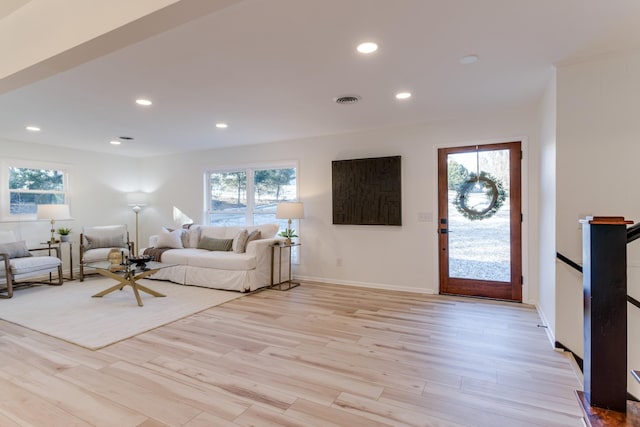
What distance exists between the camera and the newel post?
1516mm

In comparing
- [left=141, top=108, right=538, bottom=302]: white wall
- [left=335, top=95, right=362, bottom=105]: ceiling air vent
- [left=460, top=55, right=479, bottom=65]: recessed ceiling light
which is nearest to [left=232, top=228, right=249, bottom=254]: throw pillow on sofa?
[left=141, top=108, right=538, bottom=302]: white wall

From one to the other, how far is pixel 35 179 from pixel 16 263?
6.45 feet

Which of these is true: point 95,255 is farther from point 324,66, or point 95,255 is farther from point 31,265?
point 324,66

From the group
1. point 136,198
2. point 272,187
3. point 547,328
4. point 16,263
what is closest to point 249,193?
point 272,187

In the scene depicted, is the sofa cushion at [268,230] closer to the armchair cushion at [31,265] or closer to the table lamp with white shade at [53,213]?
the armchair cushion at [31,265]

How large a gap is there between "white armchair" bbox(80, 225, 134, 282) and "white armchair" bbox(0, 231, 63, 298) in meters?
0.40

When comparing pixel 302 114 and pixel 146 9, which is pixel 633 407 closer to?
pixel 146 9

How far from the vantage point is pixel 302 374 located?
2.41 metres

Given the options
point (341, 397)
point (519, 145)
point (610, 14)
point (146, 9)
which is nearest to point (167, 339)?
point (341, 397)

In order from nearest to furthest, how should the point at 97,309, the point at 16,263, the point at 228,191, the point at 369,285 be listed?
the point at 97,309 → the point at 16,263 → the point at 369,285 → the point at 228,191

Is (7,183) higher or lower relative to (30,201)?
higher

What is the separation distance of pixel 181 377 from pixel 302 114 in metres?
3.13

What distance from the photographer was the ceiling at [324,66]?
81.2 inches

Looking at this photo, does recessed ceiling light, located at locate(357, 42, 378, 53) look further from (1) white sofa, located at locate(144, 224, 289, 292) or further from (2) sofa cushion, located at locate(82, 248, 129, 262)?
(2) sofa cushion, located at locate(82, 248, 129, 262)
